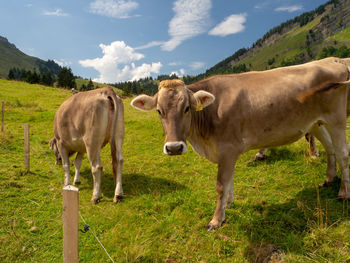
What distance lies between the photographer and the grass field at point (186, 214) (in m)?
3.66

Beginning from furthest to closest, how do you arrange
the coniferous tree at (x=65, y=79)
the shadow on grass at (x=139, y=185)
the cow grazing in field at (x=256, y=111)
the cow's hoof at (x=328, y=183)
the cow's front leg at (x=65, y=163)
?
the coniferous tree at (x=65, y=79) → the cow's front leg at (x=65, y=163) → the shadow on grass at (x=139, y=185) → the cow's hoof at (x=328, y=183) → the cow grazing in field at (x=256, y=111)

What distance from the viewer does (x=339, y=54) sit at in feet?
477

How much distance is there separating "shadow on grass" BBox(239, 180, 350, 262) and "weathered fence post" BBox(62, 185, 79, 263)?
2.62m

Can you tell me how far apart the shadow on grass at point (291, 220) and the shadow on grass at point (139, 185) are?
213cm

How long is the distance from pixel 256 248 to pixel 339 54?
602 feet

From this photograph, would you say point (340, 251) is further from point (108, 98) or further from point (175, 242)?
point (108, 98)

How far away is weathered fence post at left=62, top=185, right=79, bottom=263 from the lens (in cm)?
209

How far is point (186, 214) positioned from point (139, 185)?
2111 millimetres

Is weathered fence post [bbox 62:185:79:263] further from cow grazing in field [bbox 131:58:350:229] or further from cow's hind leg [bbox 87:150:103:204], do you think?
cow's hind leg [bbox 87:150:103:204]

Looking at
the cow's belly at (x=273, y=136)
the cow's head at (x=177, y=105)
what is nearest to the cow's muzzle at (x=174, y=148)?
the cow's head at (x=177, y=105)

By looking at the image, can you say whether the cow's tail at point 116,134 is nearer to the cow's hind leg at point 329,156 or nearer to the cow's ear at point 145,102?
the cow's ear at point 145,102

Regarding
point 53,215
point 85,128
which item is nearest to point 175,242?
point 53,215

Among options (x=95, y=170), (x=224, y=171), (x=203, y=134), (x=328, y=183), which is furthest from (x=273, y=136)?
(x=95, y=170)

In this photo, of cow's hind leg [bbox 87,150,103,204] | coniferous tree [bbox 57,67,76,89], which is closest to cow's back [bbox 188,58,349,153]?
cow's hind leg [bbox 87,150,103,204]
